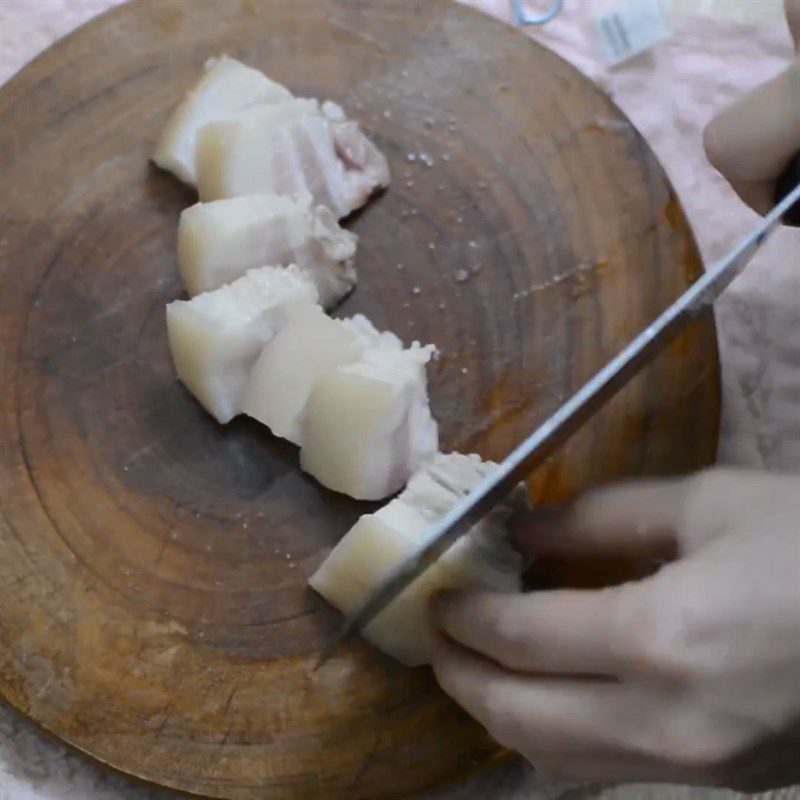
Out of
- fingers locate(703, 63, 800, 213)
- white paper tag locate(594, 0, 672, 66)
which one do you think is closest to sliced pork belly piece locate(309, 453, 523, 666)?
fingers locate(703, 63, 800, 213)

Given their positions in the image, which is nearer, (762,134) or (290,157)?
(762,134)

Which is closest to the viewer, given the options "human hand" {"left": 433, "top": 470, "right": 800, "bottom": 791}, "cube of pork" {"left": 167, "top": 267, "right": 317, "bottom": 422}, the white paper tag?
"human hand" {"left": 433, "top": 470, "right": 800, "bottom": 791}

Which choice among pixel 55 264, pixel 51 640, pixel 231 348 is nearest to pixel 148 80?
pixel 55 264

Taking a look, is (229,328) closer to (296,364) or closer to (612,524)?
(296,364)

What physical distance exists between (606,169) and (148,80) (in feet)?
1.81

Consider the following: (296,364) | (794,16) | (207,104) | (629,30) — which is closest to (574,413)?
(296,364)

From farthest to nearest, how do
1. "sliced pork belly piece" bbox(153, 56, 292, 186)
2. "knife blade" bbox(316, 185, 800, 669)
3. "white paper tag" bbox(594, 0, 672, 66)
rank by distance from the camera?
"white paper tag" bbox(594, 0, 672, 66), "sliced pork belly piece" bbox(153, 56, 292, 186), "knife blade" bbox(316, 185, 800, 669)

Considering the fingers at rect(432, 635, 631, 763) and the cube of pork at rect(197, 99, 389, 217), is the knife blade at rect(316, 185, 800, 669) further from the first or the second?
the cube of pork at rect(197, 99, 389, 217)

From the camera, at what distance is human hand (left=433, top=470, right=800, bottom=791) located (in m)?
0.71

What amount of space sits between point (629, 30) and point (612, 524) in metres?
0.85

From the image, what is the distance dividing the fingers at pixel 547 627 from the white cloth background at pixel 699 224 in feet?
0.88

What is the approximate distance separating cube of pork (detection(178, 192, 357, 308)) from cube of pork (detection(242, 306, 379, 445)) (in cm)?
8

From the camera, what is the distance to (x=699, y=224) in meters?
1.35

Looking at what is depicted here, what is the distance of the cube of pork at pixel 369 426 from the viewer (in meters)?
1.01
